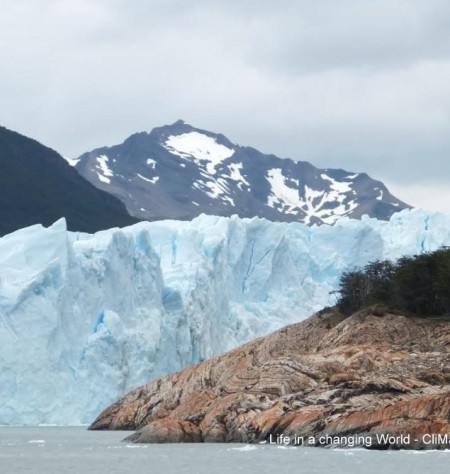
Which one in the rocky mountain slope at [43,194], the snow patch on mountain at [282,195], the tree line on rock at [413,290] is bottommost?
the tree line on rock at [413,290]

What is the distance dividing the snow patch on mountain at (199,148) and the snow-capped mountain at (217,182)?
0.12 m

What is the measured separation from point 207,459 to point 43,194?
177ft

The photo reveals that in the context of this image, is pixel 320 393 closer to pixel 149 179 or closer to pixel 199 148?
pixel 149 179

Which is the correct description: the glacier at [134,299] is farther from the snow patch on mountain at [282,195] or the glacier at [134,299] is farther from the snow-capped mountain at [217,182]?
the snow patch on mountain at [282,195]

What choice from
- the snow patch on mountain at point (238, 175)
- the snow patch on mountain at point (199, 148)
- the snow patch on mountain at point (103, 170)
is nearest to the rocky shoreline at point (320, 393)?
the snow patch on mountain at point (103, 170)

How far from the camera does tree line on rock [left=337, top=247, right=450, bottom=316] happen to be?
4031 cm

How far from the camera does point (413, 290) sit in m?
41.1

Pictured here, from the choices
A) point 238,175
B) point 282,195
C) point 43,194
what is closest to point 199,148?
point 238,175

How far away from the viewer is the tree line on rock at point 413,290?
132 ft

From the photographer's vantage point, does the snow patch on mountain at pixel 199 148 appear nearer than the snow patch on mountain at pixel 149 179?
No

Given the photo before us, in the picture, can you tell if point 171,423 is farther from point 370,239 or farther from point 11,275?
point 370,239

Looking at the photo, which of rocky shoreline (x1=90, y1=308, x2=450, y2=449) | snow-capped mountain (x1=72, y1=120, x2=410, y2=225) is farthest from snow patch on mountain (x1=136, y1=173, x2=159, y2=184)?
rocky shoreline (x1=90, y1=308, x2=450, y2=449)

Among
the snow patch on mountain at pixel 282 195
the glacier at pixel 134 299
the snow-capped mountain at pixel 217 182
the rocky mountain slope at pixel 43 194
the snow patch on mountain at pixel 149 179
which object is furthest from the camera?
the snow patch on mountain at pixel 282 195

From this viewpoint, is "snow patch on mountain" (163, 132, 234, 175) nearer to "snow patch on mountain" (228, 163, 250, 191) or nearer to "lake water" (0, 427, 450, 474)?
"snow patch on mountain" (228, 163, 250, 191)
